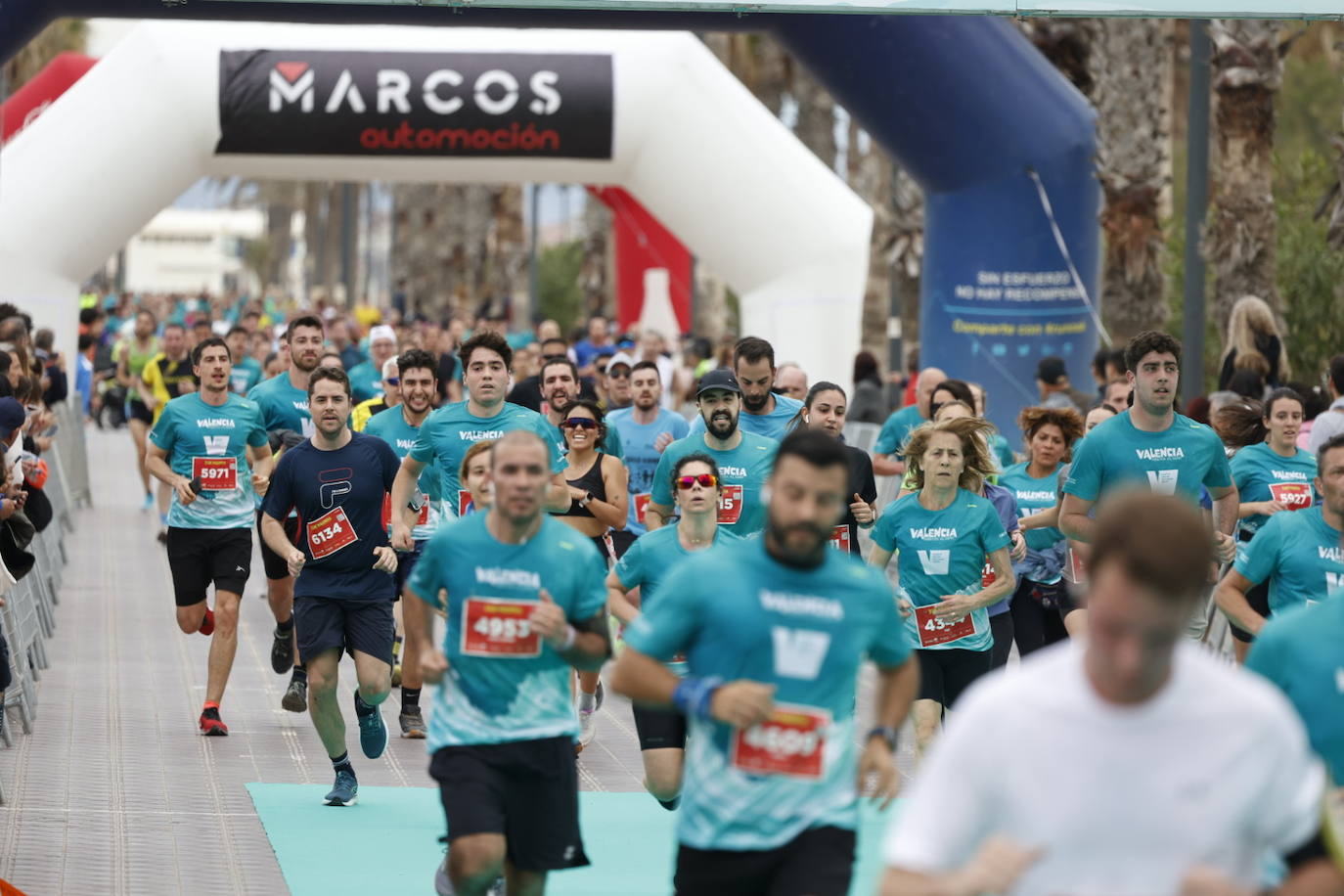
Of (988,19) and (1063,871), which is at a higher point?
(988,19)

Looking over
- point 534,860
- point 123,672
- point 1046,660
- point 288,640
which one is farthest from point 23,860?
point 1046,660

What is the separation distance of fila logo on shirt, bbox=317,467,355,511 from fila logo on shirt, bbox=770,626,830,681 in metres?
4.53

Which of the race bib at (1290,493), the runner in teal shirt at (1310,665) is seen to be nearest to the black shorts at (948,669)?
the race bib at (1290,493)

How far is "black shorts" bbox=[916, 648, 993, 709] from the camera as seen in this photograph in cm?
852

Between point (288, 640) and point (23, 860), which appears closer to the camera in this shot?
point (23, 860)

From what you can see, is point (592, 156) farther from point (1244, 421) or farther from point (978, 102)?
point (1244, 421)

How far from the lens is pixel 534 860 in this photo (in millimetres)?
5820

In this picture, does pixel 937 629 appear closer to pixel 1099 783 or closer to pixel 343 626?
pixel 343 626

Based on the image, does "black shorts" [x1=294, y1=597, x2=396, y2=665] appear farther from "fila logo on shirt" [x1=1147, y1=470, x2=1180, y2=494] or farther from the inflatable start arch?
the inflatable start arch

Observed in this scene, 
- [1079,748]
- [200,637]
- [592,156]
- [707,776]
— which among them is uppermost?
[592,156]

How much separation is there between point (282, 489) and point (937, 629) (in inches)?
107

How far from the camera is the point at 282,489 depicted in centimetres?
891

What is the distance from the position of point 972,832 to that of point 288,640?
8235 millimetres

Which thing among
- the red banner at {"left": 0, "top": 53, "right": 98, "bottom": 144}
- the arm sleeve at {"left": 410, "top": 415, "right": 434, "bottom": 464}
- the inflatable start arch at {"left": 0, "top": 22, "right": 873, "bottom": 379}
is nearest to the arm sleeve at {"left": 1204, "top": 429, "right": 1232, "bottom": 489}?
the arm sleeve at {"left": 410, "top": 415, "right": 434, "bottom": 464}
